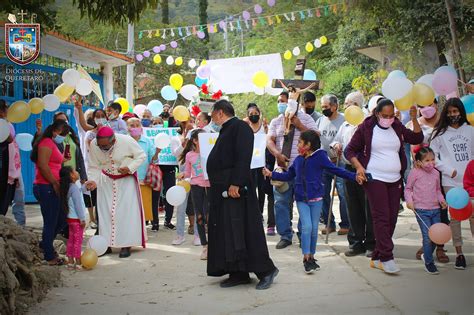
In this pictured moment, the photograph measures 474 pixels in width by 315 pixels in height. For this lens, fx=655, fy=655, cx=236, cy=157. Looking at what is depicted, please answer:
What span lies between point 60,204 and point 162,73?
31413mm

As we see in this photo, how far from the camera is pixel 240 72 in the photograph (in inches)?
827

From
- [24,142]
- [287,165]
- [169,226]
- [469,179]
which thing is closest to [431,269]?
[469,179]

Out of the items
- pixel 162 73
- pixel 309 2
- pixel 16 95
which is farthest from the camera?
pixel 162 73

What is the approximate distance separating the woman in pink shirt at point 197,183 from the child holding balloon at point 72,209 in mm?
1597

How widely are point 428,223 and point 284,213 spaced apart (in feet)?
7.57

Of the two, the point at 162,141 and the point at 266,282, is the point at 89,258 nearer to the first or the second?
the point at 266,282

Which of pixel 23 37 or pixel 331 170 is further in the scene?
pixel 23 37

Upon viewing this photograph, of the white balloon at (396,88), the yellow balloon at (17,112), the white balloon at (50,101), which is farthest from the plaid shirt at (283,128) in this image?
the yellow balloon at (17,112)

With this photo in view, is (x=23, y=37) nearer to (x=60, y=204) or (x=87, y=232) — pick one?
(x=87, y=232)

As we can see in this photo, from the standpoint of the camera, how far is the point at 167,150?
1141cm

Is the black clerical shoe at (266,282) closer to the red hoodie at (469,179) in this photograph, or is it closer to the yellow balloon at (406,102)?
the red hoodie at (469,179)

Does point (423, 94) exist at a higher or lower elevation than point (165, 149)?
higher

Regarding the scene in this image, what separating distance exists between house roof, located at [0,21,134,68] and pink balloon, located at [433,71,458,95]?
8821 mm

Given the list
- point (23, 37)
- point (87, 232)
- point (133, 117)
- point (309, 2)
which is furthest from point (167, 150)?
point (309, 2)
